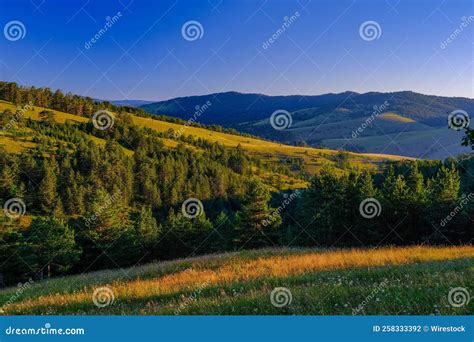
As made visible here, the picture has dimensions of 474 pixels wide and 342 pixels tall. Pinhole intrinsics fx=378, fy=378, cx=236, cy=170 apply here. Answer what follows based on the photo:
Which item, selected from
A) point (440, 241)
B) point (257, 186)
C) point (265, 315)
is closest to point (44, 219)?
point (257, 186)

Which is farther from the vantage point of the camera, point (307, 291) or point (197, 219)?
point (197, 219)

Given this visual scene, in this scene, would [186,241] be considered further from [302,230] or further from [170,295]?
[170,295]

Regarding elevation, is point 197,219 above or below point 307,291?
below

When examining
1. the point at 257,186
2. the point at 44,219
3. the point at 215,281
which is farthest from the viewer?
the point at 44,219

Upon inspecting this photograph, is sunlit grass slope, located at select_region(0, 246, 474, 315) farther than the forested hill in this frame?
No

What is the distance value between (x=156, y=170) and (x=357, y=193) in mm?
145158

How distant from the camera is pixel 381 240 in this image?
4416cm

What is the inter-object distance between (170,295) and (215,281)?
2027 millimetres

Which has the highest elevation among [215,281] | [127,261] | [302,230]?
[215,281]

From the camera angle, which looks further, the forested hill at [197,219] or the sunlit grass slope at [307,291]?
the forested hill at [197,219]

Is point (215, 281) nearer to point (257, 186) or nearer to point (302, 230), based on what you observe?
point (257, 186)

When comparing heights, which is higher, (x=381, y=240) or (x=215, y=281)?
(x=215, y=281)

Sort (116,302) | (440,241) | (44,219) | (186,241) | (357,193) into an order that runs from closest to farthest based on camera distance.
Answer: (116,302) → (440,241) → (357,193) → (44,219) → (186,241)

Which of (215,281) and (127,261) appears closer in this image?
(215,281)
